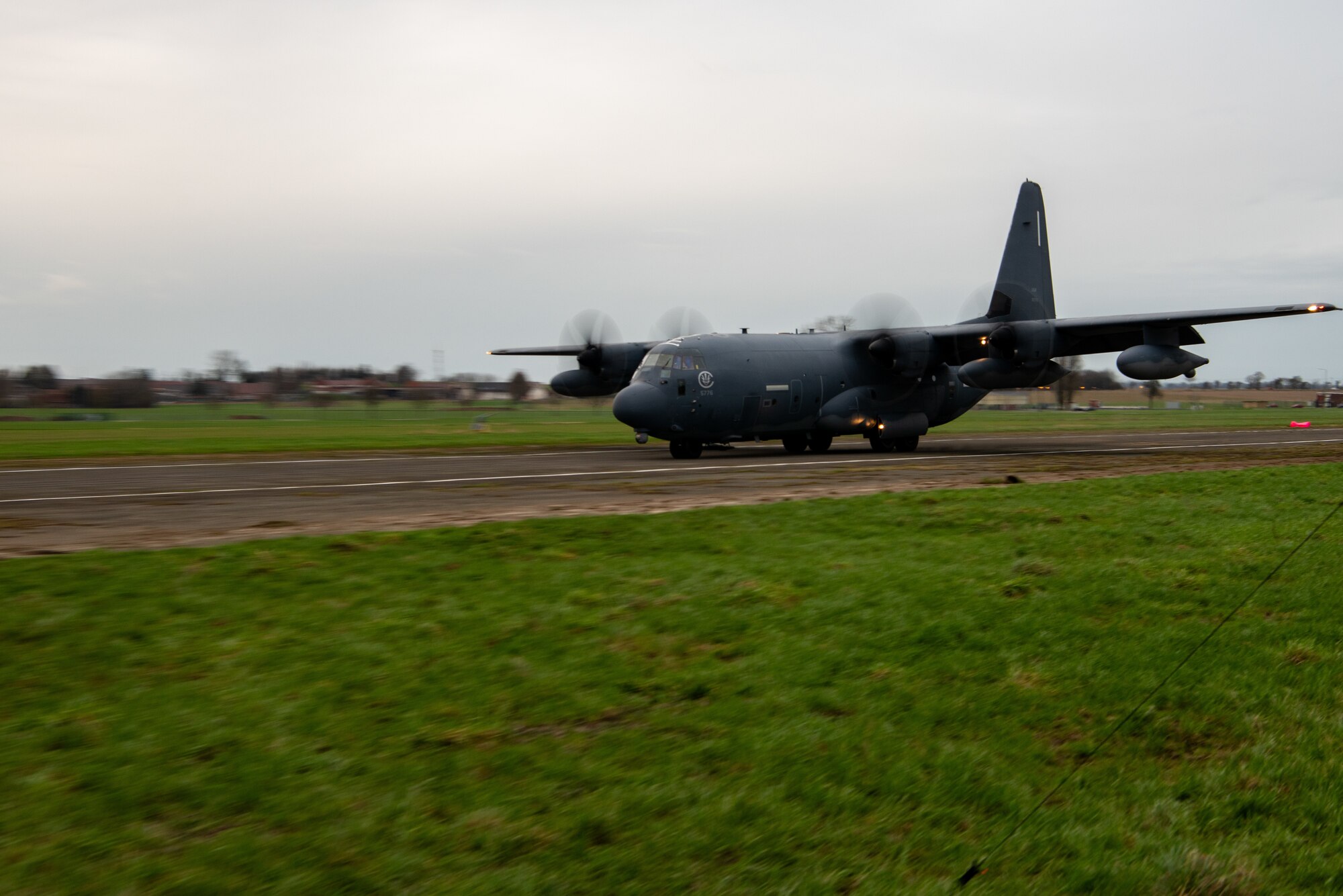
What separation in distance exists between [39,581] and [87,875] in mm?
4904

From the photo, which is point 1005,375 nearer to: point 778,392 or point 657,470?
point 778,392

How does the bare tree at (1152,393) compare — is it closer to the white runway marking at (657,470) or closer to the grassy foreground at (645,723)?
the white runway marking at (657,470)

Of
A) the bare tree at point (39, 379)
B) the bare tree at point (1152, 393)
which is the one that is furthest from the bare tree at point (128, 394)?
the bare tree at point (1152, 393)

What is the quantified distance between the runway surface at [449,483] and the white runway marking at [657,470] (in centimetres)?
7

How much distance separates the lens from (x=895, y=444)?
34344 mm

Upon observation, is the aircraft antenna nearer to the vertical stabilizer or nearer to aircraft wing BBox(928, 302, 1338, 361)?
aircraft wing BBox(928, 302, 1338, 361)

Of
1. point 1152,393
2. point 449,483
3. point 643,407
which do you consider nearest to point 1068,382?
point 1152,393

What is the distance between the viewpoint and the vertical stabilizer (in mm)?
37438

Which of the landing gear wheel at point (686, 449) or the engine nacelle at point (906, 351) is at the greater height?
the engine nacelle at point (906, 351)

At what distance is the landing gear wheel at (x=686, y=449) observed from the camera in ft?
101

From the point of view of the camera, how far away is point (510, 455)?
30.3m

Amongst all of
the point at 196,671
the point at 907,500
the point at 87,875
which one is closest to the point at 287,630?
the point at 196,671

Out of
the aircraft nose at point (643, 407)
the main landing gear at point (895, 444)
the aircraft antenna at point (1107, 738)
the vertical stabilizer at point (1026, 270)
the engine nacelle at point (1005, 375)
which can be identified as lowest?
the aircraft antenna at point (1107, 738)

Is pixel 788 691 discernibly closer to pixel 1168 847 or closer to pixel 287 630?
pixel 1168 847
